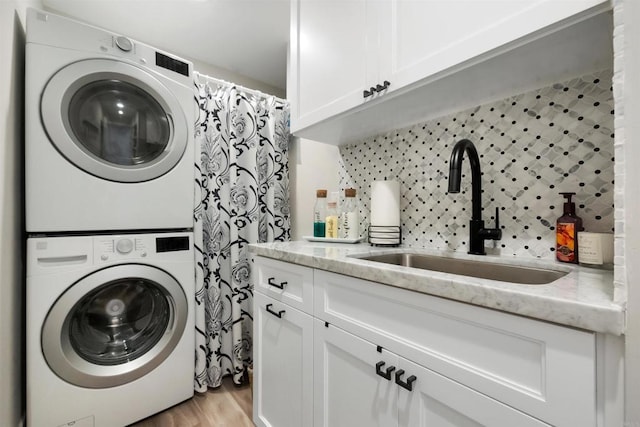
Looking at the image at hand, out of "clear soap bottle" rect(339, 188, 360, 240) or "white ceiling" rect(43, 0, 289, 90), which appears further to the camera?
"white ceiling" rect(43, 0, 289, 90)

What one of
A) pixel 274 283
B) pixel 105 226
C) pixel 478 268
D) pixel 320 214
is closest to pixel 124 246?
pixel 105 226

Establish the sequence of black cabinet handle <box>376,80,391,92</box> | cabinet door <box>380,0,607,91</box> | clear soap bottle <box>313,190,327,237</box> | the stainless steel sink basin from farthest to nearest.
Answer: clear soap bottle <box>313,190,327,237</box> → black cabinet handle <box>376,80,391,92</box> → the stainless steel sink basin → cabinet door <box>380,0,607,91</box>

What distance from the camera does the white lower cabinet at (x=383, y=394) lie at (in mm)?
554

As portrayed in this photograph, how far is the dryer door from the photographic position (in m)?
1.19

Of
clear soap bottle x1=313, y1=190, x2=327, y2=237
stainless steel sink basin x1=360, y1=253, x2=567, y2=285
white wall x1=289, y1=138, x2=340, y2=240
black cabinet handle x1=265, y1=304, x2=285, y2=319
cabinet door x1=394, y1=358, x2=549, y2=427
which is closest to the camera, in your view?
cabinet door x1=394, y1=358, x2=549, y2=427

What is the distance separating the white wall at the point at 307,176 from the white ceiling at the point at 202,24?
2.65 ft

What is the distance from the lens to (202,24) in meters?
1.90

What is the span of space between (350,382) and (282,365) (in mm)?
382

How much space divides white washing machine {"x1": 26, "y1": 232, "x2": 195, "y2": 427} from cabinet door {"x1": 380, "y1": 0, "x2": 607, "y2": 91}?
1.35 m

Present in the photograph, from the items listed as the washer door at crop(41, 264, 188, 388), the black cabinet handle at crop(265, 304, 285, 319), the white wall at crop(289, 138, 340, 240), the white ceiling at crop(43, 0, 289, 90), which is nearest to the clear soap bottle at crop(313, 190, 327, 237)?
the white wall at crop(289, 138, 340, 240)

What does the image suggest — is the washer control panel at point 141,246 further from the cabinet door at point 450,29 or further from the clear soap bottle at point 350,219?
the cabinet door at point 450,29

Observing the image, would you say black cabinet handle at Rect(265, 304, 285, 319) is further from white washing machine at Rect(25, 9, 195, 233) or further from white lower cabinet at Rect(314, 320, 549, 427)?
white washing machine at Rect(25, 9, 195, 233)

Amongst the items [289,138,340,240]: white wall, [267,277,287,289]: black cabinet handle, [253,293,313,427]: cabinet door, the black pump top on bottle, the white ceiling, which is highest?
the white ceiling

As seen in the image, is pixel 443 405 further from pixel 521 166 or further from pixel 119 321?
pixel 119 321
